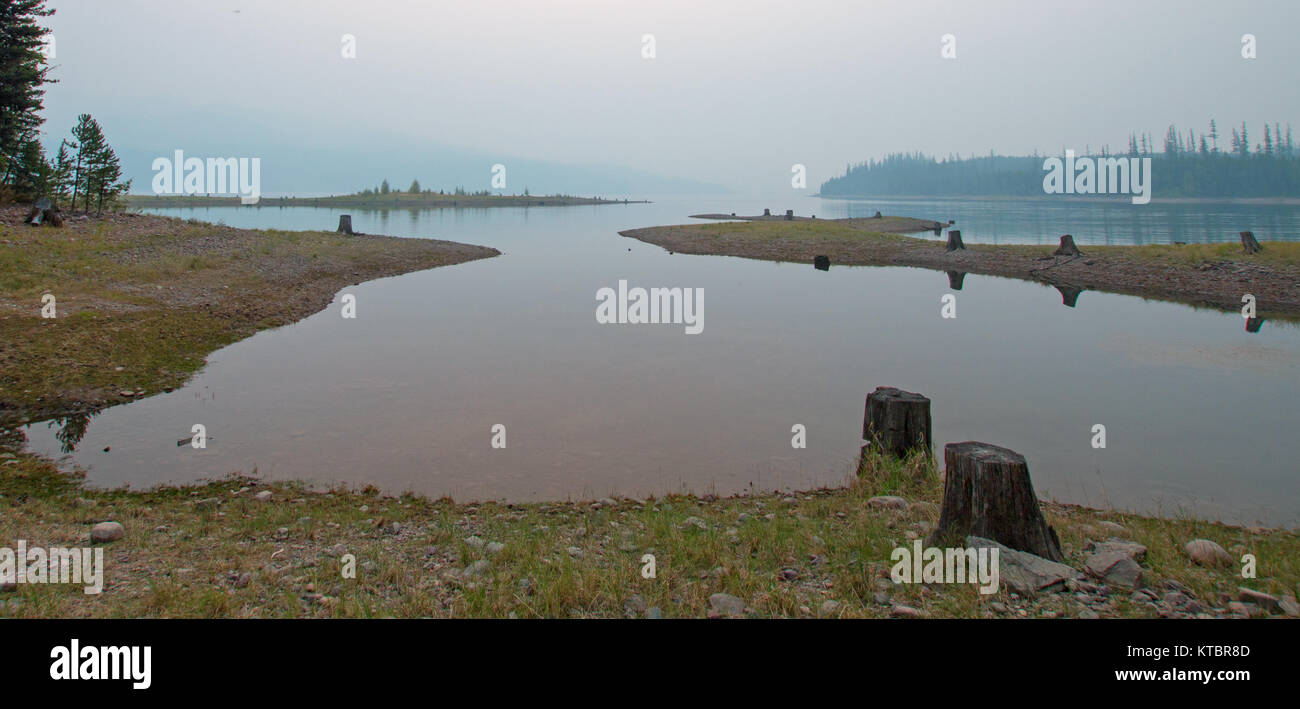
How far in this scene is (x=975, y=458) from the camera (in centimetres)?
798

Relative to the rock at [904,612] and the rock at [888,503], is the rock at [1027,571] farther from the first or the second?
the rock at [888,503]

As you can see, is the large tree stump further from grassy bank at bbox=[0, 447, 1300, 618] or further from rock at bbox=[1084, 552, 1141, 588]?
grassy bank at bbox=[0, 447, 1300, 618]

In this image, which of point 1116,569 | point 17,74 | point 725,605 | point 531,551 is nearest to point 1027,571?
point 1116,569

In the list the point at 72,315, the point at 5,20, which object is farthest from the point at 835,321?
the point at 5,20

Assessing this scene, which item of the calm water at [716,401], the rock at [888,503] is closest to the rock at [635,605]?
the rock at [888,503]

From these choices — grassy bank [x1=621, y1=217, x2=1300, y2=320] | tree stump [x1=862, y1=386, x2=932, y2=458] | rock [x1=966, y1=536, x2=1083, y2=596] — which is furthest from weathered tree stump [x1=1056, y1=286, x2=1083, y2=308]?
rock [x1=966, y1=536, x2=1083, y2=596]

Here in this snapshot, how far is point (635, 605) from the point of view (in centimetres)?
685

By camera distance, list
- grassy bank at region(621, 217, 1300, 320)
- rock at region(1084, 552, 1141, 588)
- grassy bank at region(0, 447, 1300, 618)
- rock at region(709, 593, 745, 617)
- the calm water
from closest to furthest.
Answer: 1. rock at region(709, 593, 745, 617)
2. grassy bank at region(0, 447, 1300, 618)
3. rock at region(1084, 552, 1141, 588)
4. the calm water
5. grassy bank at region(621, 217, 1300, 320)

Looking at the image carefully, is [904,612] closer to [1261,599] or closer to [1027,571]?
[1027,571]

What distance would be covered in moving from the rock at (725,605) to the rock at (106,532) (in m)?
7.01

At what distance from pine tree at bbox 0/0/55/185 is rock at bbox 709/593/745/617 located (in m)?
52.4

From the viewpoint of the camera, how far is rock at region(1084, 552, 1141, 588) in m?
7.14

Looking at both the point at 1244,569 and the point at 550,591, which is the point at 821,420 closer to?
the point at 1244,569

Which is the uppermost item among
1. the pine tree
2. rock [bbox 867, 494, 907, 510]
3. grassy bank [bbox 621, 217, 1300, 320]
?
the pine tree
